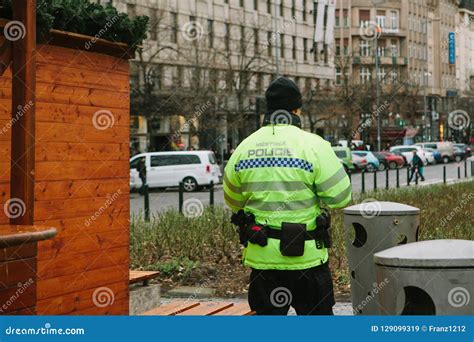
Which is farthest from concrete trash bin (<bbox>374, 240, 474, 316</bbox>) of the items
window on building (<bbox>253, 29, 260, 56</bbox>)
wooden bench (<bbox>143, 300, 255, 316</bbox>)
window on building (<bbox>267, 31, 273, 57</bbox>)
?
window on building (<bbox>267, 31, 273, 57</bbox>)

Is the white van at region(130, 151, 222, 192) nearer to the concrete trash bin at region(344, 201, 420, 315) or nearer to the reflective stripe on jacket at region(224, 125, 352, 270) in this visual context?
the concrete trash bin at region(344, 201, 420, 315)

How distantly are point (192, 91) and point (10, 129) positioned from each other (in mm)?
40323

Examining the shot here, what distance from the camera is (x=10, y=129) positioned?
574 centimetres

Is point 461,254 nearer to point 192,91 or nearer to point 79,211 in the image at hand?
point 79,211

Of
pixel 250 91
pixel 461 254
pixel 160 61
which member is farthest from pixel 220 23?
pixel 461 254

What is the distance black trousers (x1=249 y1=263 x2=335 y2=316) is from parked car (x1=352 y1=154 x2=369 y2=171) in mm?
50834

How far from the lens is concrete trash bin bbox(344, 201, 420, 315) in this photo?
6727 mm

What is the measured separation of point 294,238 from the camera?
16.7ft

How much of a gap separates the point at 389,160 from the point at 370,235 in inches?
2168

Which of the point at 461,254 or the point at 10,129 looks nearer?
the point at 461,254

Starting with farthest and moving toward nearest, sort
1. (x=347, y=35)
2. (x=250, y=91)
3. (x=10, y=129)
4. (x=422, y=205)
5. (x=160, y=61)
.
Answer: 1. (x=347, y=35)
2. (x=250, y=91)
3. (x=160, y=61)
4. (x=422, y=205)
5. (x=10, y=129)

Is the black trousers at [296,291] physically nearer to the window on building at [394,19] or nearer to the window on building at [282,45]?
the window on building at [282,45]

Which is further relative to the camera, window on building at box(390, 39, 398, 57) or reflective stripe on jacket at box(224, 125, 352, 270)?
window on building at box(390, 39, 398, 57)
